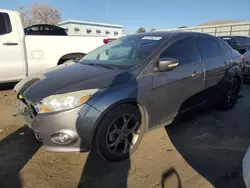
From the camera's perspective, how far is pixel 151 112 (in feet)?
9.75

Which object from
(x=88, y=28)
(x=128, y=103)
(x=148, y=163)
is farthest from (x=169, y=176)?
(x=88, y=28)

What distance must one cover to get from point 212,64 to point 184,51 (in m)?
0.72

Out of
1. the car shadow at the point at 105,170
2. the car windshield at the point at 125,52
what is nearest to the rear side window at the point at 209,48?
the car windshield at the point at 125,52

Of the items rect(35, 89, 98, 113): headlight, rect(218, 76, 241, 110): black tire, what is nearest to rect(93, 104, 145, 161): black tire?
rect(35, 89, 98, 113): headlight

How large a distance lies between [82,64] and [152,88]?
4.18ft

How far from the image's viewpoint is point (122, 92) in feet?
8.58

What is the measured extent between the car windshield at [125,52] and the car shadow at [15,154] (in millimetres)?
1507

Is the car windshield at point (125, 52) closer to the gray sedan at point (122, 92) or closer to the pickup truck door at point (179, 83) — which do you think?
the gray sedan at point (122, 92)

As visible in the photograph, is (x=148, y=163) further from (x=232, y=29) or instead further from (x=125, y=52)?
(x=232, y=29)

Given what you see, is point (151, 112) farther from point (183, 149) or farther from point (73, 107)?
point (73, 107)

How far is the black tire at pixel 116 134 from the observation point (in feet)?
8.36

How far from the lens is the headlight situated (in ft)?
7.89

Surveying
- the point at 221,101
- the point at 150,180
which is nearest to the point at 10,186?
the point at 150,180

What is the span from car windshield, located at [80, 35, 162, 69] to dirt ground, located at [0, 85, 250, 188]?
1246 millimetres
